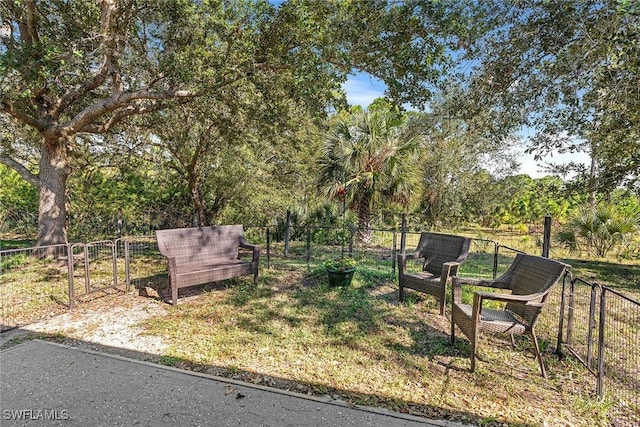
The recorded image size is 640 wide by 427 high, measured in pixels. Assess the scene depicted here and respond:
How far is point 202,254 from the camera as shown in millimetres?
5023

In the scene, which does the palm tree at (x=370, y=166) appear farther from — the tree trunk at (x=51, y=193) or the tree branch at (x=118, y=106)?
the tree trunk at (x=51, y=193)

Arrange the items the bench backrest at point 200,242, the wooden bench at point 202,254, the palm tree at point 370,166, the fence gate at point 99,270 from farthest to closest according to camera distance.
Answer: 1. the palm tree at point 370,166
2. the bench backrest at point 200,242
3. the fence gate at point 99,270
4. the wooden bench at point 202,254

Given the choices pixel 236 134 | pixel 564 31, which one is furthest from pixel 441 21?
pixel 236 134

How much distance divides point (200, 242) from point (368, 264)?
3.37 metres

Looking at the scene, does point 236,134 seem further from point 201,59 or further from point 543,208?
point 543,208

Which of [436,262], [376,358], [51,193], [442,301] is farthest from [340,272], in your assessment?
[51,193]

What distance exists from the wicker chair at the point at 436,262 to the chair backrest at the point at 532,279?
2.36 feet

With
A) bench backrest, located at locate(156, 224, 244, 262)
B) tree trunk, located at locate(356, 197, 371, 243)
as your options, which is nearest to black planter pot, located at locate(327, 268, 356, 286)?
bench backrest, located at locate(156, 224, 244, 262)

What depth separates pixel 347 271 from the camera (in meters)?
5.21

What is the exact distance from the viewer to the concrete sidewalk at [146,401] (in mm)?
2139

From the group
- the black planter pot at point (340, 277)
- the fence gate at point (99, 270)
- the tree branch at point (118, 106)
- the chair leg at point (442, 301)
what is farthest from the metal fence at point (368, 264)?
the tree branch at point (118, 106)

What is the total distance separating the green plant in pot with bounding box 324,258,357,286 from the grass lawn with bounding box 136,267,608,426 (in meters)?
0.56

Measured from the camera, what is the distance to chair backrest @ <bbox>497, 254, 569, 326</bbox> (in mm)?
2686

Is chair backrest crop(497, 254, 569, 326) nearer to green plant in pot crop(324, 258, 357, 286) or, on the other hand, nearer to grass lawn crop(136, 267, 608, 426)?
grass lawn crop(136, 267, 608, 426)
